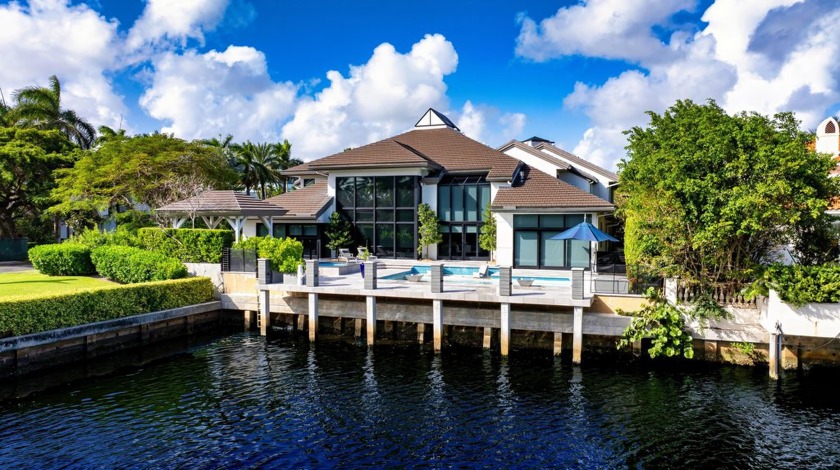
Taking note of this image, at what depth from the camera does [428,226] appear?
3316 cm

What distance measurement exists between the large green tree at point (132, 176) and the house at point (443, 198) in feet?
19.7

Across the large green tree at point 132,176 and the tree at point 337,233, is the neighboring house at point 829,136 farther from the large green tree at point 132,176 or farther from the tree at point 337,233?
the large green tree at point 132,176

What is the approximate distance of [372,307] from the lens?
68.6 feet

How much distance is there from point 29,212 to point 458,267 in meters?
40.3

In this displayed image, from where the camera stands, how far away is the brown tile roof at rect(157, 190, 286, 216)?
26.6 metres

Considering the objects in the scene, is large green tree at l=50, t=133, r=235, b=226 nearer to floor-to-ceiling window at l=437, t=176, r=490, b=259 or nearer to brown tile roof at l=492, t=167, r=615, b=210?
floor-to-ceiling window at l=437, t=176, r=490, b=259

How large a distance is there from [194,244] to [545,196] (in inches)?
753

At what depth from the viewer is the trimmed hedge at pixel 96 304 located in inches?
662

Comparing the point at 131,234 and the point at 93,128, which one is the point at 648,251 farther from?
the point at 93,128

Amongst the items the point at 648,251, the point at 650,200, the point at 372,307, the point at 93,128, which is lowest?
the point at 372,307

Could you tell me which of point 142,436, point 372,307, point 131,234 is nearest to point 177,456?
point 142,436

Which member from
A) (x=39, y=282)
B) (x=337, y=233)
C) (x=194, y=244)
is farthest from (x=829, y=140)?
(x=39, y=282)

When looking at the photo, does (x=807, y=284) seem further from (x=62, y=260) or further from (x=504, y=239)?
(x=62, y=260)

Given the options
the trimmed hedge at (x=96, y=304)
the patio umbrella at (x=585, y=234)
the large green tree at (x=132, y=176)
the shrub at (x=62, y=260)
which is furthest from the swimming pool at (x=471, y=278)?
the large green tree at (x=132, y=176)
